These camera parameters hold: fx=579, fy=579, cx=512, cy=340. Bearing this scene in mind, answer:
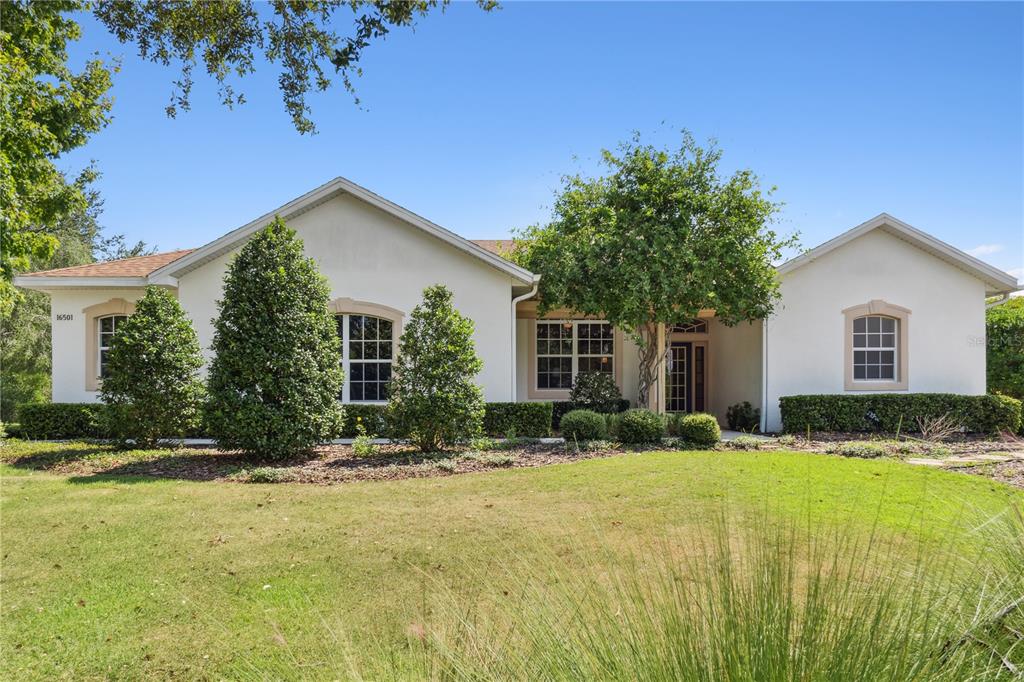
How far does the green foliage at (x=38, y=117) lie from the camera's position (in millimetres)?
9719

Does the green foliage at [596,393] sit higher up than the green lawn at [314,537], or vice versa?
the green foliage at [596,393]

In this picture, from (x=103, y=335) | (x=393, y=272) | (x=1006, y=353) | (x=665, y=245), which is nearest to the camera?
(x=665, y=245)

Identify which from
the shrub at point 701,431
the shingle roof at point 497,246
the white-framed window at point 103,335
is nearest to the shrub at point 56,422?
the white-framed window at point 103,335

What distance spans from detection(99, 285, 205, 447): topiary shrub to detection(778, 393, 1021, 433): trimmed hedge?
13087mm

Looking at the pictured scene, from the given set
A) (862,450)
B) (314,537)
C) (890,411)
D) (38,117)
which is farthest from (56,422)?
(890,411)

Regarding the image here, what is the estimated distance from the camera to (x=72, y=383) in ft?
47.3

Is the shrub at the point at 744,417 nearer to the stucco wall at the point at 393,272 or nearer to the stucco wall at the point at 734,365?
the stucco wall at the point at 734,365

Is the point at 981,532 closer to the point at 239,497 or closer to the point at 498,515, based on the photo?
the point at 498,515

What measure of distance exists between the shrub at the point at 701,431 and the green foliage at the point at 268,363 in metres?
7.02

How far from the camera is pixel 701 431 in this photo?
1169 cm

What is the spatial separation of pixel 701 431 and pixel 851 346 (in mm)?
6115

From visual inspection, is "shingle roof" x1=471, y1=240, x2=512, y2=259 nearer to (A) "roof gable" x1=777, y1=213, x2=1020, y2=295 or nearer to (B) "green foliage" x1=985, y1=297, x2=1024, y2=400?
(A) "roof gable" x1=777, y1=213, x2=1020, y2=295

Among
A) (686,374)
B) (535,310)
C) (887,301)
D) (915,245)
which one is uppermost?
(915,245)

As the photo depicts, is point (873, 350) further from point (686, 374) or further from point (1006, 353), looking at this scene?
point (1006, 353)
